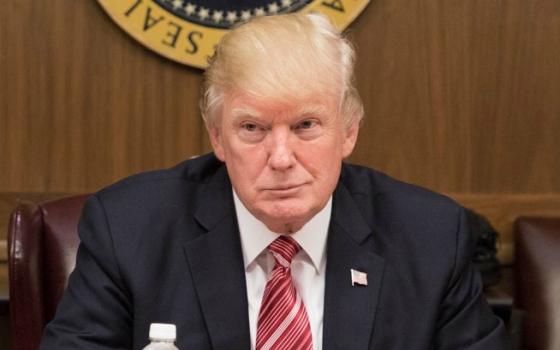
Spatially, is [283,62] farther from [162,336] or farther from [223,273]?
[162,336]

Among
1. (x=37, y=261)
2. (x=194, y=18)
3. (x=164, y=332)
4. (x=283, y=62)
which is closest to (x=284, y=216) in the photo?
(x=283, y=62)

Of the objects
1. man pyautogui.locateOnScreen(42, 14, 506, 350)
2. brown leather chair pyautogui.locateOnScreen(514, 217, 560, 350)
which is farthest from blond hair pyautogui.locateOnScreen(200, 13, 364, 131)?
brown leather chair pyautogui.locateOnScreen(514, 217, 560, 350)

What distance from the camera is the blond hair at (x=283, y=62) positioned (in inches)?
83.5

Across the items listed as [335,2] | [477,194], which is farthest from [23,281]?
[477,194]

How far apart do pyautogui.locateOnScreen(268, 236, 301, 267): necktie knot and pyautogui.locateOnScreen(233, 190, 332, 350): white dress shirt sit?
0.04 feet

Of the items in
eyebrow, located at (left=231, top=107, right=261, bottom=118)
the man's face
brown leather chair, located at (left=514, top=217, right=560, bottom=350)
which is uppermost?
eyebrow, located at (left=231, top=107, right=261, bottom=118)

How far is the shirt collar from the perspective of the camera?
234 cm

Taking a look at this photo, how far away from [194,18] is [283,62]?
5.55 ft

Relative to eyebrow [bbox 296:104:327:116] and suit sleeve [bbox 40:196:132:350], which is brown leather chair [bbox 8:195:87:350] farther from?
eyebrow [bbox 296:104:327:116]

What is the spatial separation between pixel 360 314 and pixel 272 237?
25 cm

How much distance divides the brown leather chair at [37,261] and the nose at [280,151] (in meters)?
0.69

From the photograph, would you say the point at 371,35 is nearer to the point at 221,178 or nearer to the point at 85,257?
the point at 221,178

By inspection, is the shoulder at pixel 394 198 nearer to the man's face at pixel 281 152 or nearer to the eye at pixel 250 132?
the man's face at pixel 281 152

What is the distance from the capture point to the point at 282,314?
7.36ft
